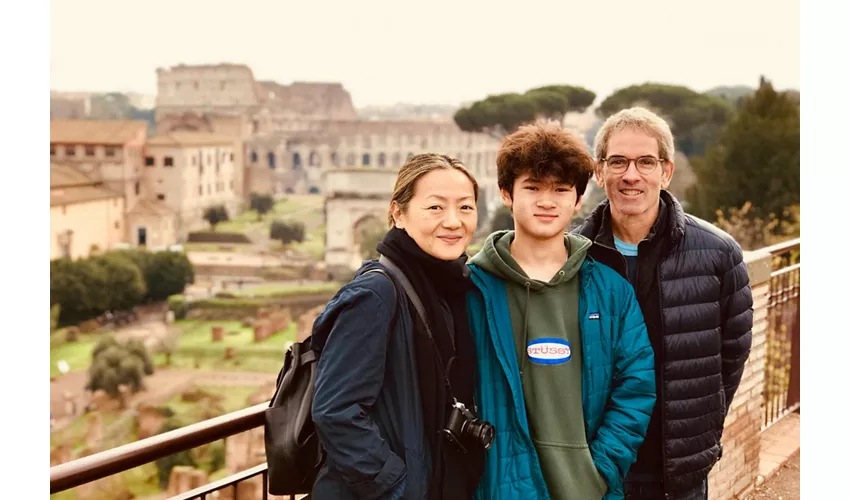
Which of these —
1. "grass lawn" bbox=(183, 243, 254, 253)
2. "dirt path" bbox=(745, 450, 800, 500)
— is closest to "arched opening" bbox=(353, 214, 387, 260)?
"grass lawn" bbox=(183, 243, 254, 253)

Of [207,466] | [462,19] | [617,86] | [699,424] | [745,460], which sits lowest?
[207,466]

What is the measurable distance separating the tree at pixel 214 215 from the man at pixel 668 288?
156ft

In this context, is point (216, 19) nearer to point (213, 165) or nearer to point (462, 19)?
point (213, 165)

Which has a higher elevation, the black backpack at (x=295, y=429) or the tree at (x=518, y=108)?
the tree at (x=518, y=108)

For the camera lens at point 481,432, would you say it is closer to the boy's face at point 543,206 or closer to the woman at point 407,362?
the woman at point 407,362

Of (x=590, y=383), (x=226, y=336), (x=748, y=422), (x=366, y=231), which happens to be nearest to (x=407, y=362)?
(x=590, y=383)

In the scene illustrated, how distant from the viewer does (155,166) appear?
152 feet

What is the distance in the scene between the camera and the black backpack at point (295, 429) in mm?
1134

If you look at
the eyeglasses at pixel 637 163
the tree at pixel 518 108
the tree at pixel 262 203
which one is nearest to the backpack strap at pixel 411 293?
the eyeglasses at pixel 637 163

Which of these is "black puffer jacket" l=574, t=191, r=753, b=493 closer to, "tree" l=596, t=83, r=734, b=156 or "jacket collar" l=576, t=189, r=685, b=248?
"jacket collar" l=576, t=189, r=685, b=248

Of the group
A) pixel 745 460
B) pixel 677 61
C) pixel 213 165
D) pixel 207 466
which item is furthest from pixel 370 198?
pixel 745 460

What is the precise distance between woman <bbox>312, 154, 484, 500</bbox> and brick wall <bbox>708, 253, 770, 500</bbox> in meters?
1.51

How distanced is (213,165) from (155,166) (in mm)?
3825

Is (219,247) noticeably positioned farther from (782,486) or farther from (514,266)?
(514,266)
